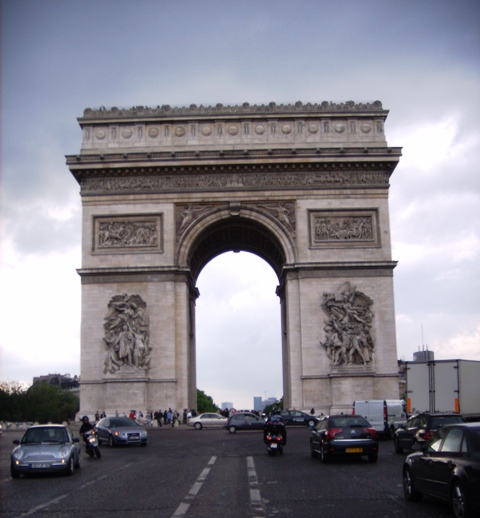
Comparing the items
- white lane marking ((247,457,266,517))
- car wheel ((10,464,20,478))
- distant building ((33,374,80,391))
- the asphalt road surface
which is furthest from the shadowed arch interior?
distant building ((33,374,80,391))

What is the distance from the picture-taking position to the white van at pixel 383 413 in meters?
34.6

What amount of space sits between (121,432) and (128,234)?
17711 millimetres

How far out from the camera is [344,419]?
22.4m

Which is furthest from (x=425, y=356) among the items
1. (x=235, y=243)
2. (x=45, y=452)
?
(x=45, y=452)

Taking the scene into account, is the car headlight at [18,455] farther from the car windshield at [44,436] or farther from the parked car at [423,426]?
the parked car at [423,426]

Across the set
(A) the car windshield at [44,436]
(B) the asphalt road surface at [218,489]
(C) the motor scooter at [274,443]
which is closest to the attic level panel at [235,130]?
(B) the asphalt road surface at [218,489]

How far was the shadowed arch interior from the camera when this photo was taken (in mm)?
48625

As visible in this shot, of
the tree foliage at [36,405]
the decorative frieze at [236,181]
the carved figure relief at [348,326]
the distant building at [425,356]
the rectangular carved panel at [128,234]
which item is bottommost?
the tree foliage at [36,405]

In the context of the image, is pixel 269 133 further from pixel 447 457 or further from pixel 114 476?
pixel 447 457

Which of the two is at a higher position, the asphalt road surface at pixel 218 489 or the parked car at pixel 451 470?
the parked car at pixel 451 470

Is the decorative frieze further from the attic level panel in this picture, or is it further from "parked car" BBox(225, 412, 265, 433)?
"parked car" BBox(225, 412, 265, 433)

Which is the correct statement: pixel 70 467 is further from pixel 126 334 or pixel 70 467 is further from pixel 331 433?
pixel 126 334

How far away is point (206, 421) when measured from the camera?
49.3 meters

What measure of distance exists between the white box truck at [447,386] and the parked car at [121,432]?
1205 cm
